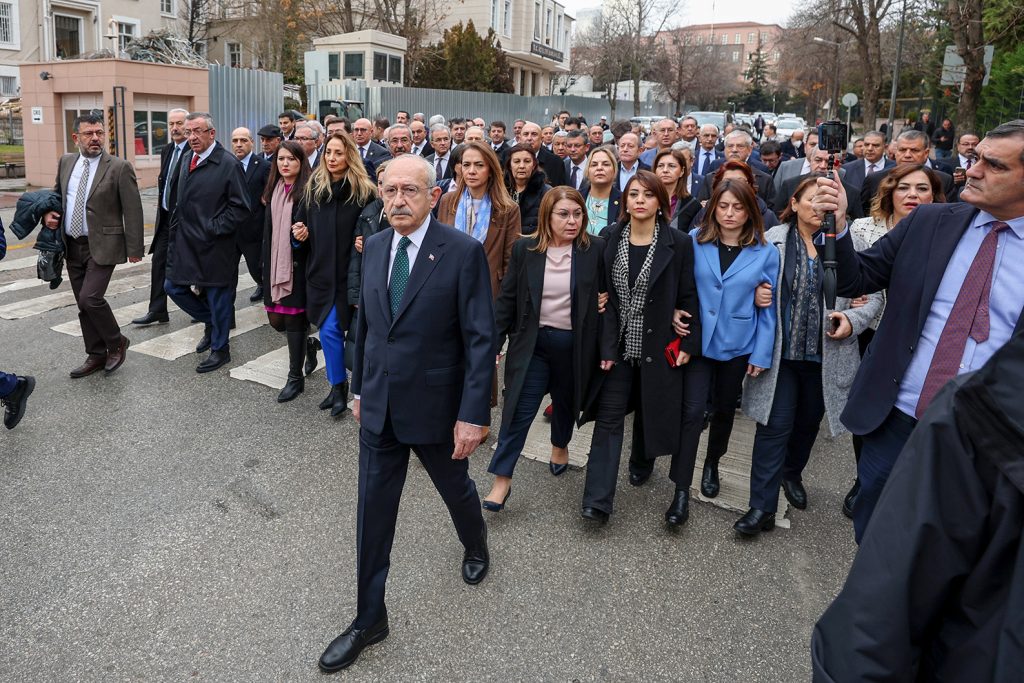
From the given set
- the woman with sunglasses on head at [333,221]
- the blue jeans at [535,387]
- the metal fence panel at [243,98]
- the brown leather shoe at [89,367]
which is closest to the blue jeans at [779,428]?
the blue jeans at [535,387]

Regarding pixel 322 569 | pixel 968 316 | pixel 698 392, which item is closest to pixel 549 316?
pixel 698 392

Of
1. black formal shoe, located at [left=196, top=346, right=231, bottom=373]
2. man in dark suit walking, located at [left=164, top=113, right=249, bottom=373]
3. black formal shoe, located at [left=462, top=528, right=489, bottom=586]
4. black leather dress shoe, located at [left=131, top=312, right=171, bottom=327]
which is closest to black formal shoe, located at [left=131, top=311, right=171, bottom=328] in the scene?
black leather dress shoe, located at [left=131, top=312, right=171, bottom=327]

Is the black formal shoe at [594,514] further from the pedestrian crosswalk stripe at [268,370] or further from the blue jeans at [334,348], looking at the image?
the pedestrian crosswalk stripe at [268,370]

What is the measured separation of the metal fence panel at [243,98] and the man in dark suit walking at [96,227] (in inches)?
587

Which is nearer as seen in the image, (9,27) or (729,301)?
(729,301)

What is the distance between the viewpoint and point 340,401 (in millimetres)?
5902

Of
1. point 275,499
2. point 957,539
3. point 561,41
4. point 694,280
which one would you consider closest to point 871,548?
point 957,539

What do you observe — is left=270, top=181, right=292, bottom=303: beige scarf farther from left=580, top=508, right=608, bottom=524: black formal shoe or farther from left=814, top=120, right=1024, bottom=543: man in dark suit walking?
left=814, top=120, right=1024, bottom=543: man in dark suit walking

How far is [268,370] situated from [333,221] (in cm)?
184

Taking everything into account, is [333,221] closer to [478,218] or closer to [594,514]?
[478,218]

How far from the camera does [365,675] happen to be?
3.08 meters

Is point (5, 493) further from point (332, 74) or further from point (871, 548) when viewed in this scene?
point (332, 74)

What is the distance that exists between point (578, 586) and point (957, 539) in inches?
95.8

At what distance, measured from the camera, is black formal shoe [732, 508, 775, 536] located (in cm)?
428
